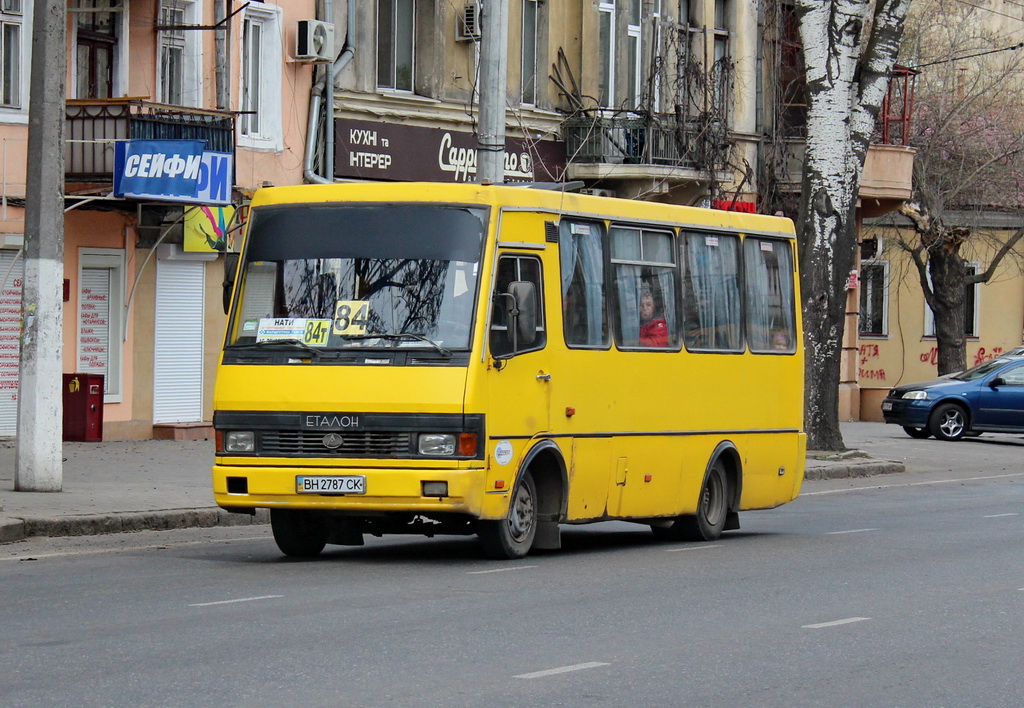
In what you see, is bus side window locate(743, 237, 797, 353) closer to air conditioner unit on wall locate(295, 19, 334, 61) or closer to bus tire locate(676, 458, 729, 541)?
bus tire locate(676, 458, 729, 541)

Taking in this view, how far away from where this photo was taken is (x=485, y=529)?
13.0 metres

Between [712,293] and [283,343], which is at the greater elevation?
[712,293]

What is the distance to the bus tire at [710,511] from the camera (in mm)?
15875

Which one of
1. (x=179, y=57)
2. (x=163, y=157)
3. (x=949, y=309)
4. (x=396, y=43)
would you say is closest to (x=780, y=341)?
(x=163, y=157)

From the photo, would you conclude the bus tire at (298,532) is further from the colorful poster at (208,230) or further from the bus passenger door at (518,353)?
the colorful poster at (208,230)

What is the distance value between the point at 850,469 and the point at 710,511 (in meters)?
10.3

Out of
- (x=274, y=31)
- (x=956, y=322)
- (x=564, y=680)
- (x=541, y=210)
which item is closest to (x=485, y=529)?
(x=541, y=210)

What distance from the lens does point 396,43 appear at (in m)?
29.6

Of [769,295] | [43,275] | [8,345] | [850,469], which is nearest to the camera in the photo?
[769,295]

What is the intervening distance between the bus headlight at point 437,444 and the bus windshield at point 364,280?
1.93ft

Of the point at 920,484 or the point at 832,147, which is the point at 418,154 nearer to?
the point at 832,147

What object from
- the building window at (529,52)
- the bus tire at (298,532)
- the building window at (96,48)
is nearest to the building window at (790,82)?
the building window at (529,52)

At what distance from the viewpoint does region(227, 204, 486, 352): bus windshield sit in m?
12.7

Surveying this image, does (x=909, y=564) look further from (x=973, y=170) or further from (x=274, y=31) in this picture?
(x=973, y=170)
